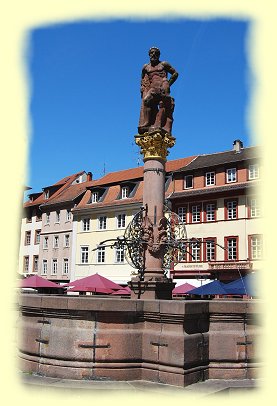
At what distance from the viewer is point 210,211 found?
127ft

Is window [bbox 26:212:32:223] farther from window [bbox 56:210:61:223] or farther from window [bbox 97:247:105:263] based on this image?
window [bbox 97:247:105:263]

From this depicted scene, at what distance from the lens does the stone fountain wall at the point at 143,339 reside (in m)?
7.26

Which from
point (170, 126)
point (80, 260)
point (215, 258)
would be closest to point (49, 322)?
point (170, 126)

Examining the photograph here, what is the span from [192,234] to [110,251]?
28.8 feet

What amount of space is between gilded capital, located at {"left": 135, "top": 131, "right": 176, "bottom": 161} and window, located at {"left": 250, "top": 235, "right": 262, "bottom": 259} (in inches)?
982

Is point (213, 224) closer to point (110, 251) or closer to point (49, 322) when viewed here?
point (110, 251)

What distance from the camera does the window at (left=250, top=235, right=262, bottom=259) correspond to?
35.1 m

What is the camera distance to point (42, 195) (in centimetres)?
5688

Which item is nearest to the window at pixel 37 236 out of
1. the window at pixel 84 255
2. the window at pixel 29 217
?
the window at pixel 29 217

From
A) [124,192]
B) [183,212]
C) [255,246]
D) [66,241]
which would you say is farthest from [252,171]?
[66,241]

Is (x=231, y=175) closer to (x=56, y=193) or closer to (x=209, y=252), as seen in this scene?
(x=209, y=252)

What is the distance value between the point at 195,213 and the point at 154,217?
28937 millimetres

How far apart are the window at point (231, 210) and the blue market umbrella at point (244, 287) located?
19.9m

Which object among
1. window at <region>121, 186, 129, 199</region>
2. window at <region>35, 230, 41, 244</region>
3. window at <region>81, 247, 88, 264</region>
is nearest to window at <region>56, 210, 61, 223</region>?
window at <region>35, 230, 41, 244</region>
